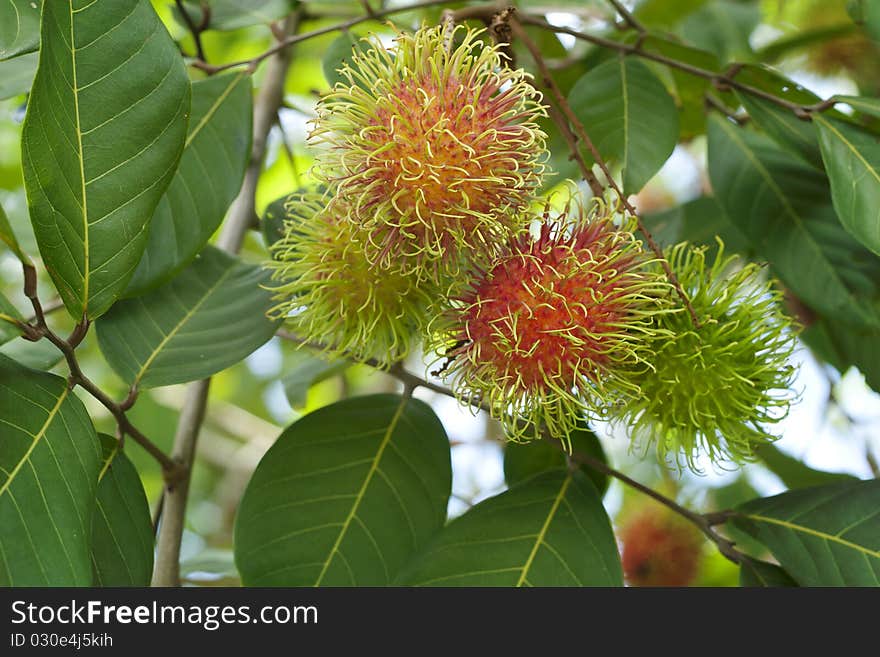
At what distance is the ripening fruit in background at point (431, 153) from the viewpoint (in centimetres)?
93

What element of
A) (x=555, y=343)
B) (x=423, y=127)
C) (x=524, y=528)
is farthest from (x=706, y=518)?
(x=423, y=127)

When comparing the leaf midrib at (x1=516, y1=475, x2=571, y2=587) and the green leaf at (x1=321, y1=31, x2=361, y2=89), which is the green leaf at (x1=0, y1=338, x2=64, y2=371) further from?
the leaf midrib at (x1=516, y1=475, x2=571, y2=587)

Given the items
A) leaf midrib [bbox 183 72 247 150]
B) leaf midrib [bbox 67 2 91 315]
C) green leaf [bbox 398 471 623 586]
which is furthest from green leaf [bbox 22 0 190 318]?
green leaf [bbox 398 471 623 586]

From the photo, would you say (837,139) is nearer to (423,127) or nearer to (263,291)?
(423,127)

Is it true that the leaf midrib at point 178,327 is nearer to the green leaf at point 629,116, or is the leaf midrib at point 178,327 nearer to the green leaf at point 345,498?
the green leaf at point 345,498

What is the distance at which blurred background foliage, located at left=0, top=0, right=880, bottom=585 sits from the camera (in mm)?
1383

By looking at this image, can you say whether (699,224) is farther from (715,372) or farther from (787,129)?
(715,372)

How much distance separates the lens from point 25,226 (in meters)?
1.79

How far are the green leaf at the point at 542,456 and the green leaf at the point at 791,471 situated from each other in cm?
38

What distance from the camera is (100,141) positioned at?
0.89 m

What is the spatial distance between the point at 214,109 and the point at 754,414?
790mm

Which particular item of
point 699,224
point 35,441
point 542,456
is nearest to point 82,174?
point 35,441

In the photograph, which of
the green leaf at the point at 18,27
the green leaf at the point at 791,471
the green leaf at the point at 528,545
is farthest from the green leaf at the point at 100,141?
the green leaf at the point at 791,471

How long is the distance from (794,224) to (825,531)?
1.46 feet
